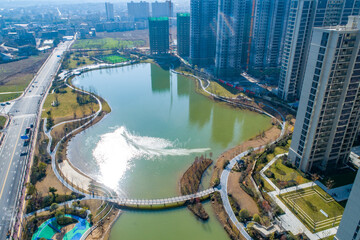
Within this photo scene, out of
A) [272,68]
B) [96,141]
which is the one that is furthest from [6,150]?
[272,68]

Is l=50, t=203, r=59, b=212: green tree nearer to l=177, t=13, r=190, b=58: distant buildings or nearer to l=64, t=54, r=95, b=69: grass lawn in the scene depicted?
l=64, t=54, r=95, b=69: grass lawn

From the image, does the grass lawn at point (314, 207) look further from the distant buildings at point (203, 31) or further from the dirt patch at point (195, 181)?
the distant buildings at point (203, 31)

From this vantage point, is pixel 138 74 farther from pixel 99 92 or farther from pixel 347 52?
pixel 347 52

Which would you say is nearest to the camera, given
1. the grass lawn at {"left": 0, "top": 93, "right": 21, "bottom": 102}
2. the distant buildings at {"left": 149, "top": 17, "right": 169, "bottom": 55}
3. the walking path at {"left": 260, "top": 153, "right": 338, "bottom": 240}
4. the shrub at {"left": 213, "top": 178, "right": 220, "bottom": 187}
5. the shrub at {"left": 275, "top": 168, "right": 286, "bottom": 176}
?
the walking path at {"left": 260, "top": 153, "right": 338, "bottom": 240}

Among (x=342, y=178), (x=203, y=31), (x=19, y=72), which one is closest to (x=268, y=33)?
(x=203, y=31)

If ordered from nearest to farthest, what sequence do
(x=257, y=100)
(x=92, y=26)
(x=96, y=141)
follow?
(x=96, y=141), (x=257, y=100), (x=92, y=26)

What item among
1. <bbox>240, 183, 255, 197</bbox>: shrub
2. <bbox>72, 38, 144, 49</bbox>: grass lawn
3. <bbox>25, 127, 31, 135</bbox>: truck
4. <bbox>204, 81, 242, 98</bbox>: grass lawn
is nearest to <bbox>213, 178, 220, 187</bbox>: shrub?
<bbox>240, 183, 255, 197</bbox>: shrub
